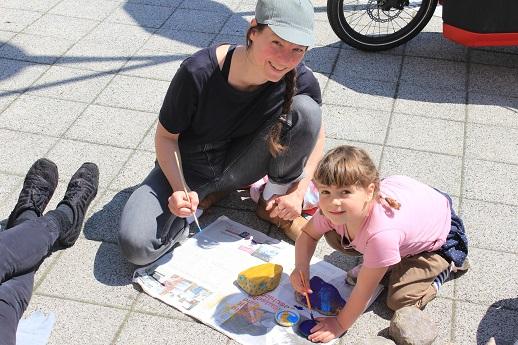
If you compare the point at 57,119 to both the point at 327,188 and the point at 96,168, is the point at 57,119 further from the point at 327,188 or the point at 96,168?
the point at 327,188

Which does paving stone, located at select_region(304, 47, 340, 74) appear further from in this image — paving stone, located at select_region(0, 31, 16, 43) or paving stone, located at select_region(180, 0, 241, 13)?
paving stone, located at select_region(0, 31, 16, 43)

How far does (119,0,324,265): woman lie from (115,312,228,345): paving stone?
29 cm

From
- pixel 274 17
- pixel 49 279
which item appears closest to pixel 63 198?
pixel 49 279

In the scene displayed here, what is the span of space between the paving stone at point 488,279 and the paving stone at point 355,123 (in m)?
1.01

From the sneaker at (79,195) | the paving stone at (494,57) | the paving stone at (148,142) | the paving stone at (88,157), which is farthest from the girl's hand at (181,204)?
the paving stone at (494,57)

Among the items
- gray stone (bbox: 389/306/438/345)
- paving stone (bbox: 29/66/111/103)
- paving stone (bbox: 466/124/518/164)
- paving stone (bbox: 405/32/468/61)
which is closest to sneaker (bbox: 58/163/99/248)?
paving stone (bbox: 29/66/111/103)

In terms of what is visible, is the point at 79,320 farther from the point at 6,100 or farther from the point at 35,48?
the point at 35,48

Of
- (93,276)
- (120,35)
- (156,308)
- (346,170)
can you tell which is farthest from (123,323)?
(120,35)

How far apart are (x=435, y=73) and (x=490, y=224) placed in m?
1.62

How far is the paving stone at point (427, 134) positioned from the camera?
3959 millimetres

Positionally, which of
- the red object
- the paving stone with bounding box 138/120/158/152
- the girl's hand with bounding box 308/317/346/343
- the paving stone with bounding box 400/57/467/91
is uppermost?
the girl's hand with bounding box 308/317/346/343

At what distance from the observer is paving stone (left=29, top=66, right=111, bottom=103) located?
14.2 ft

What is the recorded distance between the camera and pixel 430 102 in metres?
4.40

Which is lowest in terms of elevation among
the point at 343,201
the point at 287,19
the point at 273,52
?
the point at 343,201
